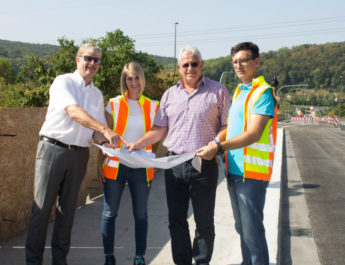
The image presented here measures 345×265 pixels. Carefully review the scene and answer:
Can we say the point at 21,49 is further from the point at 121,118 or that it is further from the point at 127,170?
the point at 127,170

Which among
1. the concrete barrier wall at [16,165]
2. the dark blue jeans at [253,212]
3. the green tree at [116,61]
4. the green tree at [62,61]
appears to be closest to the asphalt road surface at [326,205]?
the dark blue jeans at [253,212]

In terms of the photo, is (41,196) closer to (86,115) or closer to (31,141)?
(86,115)

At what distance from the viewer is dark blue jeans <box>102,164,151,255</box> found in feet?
12.3

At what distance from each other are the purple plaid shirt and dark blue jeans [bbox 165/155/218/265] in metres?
0.19

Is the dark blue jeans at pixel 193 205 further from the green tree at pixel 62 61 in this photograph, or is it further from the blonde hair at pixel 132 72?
the green tree at pixel 62 61

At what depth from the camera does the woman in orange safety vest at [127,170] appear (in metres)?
3.74

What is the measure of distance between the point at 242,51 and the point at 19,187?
2.94m

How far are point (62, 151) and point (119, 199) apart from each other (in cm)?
72

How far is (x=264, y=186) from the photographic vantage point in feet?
10.3

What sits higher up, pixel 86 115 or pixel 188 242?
pixel 86 115

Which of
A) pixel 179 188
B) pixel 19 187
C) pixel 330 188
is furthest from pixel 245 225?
pixel 330 188

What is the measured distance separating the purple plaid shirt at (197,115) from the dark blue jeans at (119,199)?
473 mm

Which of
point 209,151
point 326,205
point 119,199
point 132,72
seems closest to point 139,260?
point 119,199

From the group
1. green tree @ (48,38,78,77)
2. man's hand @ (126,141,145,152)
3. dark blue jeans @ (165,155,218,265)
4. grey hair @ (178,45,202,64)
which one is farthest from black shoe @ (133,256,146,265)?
green tree @ (48,38,78,77)
